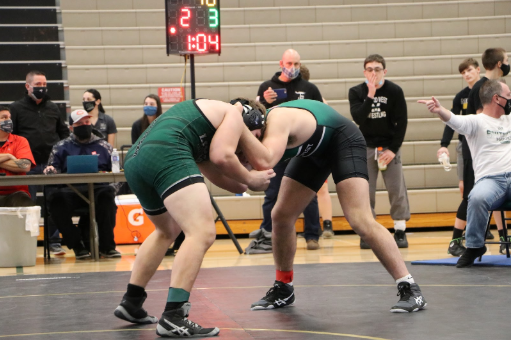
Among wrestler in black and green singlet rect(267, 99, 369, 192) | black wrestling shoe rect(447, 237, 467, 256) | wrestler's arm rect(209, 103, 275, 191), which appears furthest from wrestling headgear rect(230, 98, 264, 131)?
black wrestling shoe rect(447, 237, 467, 256)

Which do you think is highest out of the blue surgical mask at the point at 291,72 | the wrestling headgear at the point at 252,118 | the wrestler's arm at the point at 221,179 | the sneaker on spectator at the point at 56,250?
the blue surgical mask at the point at 291,72

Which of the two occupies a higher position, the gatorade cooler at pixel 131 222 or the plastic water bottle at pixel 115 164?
the plastic water bottle at pixel 115 164

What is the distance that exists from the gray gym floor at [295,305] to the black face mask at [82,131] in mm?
1602

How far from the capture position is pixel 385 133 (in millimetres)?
6402

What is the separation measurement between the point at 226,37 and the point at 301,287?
6.41 metres

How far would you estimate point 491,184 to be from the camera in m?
4.78

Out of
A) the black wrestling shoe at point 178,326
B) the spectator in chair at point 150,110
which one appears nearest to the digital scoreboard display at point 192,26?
the spectator in chair at point 150,110

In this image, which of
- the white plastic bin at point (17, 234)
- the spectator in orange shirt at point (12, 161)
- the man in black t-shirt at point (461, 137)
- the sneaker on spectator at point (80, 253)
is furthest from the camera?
the sneaker on spectator at point (80, 253)

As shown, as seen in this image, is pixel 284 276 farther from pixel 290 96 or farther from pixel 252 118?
pixel 290 96

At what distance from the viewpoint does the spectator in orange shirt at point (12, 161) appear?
20.3 ft

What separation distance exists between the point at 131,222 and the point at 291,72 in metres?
2.17

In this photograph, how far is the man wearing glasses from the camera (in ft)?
20.8

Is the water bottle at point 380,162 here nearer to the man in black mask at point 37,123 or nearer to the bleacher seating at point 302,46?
the bleacher seating at point 302,46

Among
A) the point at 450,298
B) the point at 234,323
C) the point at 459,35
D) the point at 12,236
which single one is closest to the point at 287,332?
the point at 234,323
